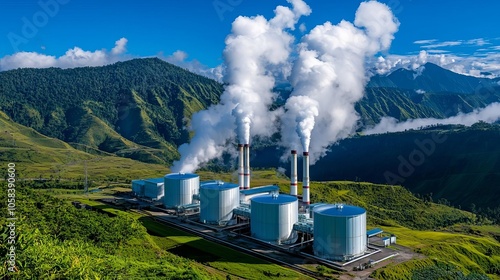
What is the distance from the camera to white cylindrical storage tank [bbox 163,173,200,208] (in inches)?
4409

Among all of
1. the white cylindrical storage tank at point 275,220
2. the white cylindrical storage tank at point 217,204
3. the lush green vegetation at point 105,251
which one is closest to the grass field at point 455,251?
the white cylindrical storage tank at point 275,220

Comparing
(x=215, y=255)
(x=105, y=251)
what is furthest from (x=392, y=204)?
(x=105, y=251)

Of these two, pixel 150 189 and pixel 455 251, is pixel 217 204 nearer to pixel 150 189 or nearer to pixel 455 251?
pixel 150 189

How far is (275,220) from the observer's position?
85.3 meters

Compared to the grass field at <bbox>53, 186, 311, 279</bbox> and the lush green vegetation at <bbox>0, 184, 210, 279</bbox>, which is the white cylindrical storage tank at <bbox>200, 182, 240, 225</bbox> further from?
the lush green vegetation at <bbox>0, 184, 210, 279</bbox>

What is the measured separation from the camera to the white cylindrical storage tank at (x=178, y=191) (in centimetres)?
11200

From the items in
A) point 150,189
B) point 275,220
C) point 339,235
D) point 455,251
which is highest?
point 150,189

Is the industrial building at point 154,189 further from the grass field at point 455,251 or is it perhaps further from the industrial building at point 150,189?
the grass field at point 455,251

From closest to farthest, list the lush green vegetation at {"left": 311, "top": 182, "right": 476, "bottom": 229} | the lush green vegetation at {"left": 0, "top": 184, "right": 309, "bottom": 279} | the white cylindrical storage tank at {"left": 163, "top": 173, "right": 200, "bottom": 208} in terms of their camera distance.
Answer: the lush green vegetation at {"left": 0, "top": 184, "right": 309, "bottom": 279}
the white cylindrical storage tank at {"left": 163, "top": 173, "right": 200, "bottom": 208}
the lush green vegetation at {"left": 311, "top": 182, "right": 476, "bottom": 229}

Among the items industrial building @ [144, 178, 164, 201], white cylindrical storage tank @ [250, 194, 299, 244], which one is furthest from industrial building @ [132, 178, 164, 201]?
white cylindrical storage tank @ [250, 194, 299, 244]

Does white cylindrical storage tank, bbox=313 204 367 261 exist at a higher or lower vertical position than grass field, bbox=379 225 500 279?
higher

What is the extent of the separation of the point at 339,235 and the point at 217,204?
33.0m

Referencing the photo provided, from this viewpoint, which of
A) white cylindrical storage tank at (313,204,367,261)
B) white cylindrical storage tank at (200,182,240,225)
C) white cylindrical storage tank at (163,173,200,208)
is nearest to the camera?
white cylindrical storage tank at (313,204,367,261)

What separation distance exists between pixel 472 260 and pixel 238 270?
5649 cm
